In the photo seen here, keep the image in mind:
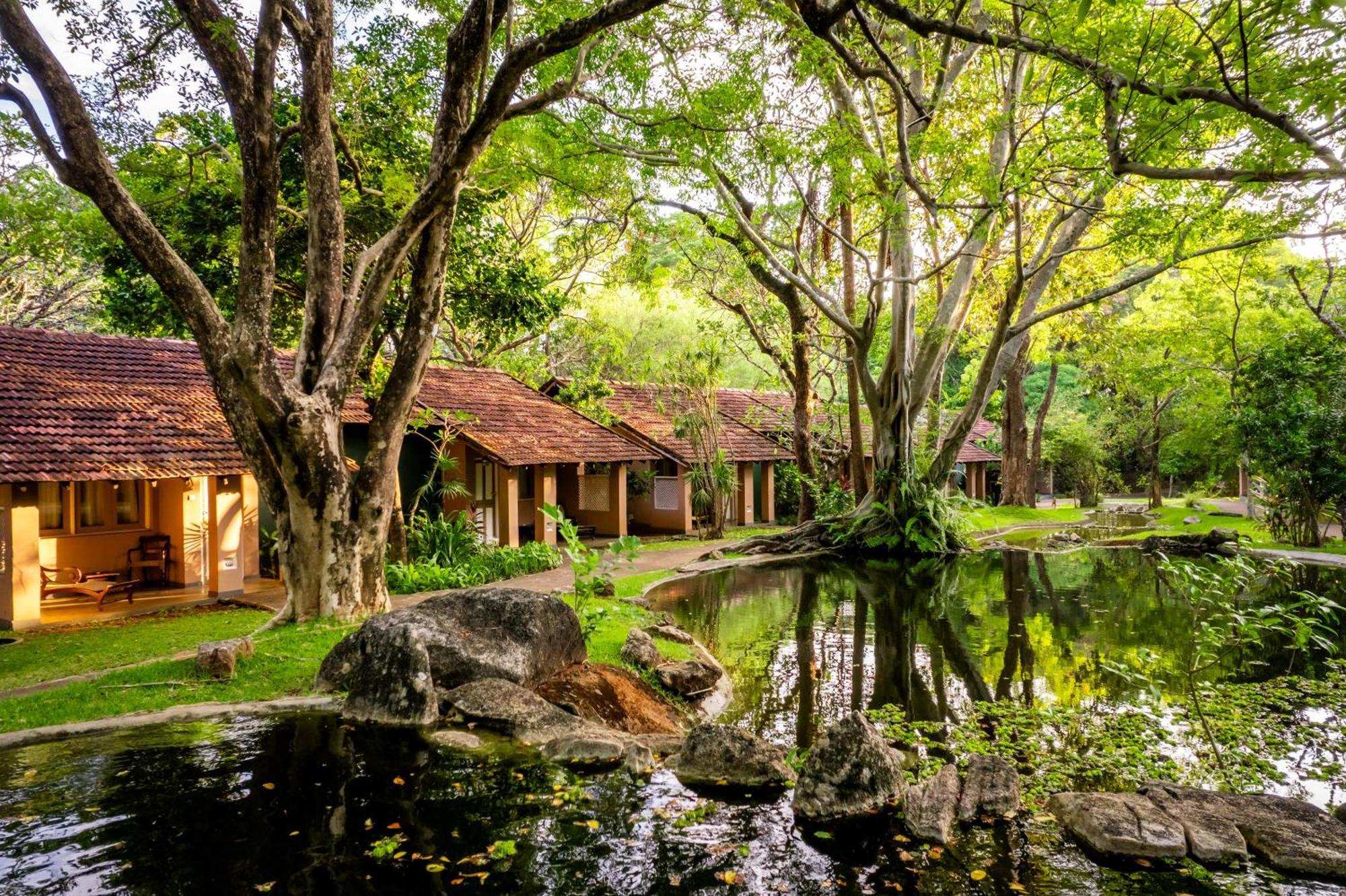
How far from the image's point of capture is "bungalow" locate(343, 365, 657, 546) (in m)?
16.2

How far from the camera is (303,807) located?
505 cm

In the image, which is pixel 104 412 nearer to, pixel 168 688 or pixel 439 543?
pixel 439 543

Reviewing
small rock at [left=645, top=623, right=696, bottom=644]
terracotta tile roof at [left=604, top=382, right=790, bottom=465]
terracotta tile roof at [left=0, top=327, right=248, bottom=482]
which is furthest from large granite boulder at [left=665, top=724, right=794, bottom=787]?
terracotta tile roof at [left=604, top=382, right=790, bottom=465]

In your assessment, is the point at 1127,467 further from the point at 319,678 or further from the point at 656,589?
the point at 319,678

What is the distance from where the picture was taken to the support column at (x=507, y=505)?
16469 millimetres

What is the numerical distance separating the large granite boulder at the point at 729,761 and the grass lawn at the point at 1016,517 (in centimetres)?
1792

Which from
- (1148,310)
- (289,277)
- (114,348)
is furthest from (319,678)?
(1148,310)

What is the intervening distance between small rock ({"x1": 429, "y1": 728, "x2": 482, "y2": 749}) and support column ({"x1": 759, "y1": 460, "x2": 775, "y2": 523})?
17.7 meters

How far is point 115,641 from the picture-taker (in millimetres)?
9750

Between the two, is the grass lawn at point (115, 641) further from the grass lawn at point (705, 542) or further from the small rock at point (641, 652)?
the grass lawn at point (705, 542)

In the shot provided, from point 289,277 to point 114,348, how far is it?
4046 millimetres

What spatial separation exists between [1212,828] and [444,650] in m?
6.06

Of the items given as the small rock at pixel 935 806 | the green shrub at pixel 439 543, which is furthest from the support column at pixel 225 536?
the small rock at pixel 935 806

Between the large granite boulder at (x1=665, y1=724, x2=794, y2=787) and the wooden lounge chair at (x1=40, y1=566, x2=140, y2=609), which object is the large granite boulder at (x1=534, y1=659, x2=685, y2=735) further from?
the wooden lounge chair at (x1=40, y1=566, x2=140, y2=609)
